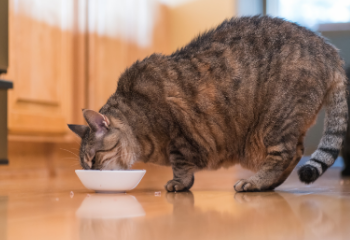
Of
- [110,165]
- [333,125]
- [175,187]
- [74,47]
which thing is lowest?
[175,187]

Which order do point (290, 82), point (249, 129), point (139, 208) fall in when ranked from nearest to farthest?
point (139, 208) → point (290, 82) → point (249, 129)

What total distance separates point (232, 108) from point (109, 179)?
636 millimetres

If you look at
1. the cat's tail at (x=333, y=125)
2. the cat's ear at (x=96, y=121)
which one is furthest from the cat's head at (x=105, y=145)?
the cat's tail at (x=333, y=125)

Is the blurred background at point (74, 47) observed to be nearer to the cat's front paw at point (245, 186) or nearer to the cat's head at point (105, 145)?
the cat's head at point (105, 145)

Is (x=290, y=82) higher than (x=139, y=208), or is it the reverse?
(x=290, y=82)

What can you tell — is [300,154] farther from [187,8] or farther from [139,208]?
[187,8]

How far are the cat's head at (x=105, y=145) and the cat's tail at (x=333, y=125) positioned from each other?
80 cm

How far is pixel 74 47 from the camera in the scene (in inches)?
127

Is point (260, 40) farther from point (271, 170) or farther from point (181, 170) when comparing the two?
point (181, 170)

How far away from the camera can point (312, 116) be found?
1767 mm

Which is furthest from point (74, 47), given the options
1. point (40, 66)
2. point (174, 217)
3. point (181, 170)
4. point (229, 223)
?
point (229, 223)

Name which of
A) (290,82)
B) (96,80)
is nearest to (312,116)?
(290,82)

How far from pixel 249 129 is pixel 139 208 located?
2.68 feet

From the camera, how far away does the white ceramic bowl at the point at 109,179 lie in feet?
5.36
